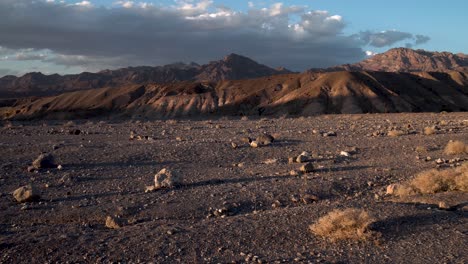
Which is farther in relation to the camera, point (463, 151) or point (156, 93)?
point (156, 93)

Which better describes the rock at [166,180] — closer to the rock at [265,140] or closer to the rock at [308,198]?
the rock at [308,198]

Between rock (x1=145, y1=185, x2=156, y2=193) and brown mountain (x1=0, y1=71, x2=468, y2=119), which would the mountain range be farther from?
rock (x1=145, y1=185, x2=156, y2=193)

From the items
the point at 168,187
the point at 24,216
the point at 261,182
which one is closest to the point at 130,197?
the point at 168,187

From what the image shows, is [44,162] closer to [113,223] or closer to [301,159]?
[113,223]

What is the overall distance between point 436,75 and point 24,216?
10239 cm

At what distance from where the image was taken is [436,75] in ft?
339

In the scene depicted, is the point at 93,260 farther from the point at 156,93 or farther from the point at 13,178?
the point at 156,93

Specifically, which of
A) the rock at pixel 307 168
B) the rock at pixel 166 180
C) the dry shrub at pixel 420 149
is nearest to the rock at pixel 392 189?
the rock at pixel 307 168

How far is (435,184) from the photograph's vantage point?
12930mm

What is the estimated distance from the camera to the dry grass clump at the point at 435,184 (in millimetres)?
12812

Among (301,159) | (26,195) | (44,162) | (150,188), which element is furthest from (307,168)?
(44,162)

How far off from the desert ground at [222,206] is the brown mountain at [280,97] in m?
58.9

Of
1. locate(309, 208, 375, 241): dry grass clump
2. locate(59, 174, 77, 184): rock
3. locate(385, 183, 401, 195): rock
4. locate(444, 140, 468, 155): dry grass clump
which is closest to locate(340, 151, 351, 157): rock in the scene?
locate(444, 140, 468, 155): dry grass clump

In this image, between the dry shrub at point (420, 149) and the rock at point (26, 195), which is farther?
the dry shrub at point (420, 149)
